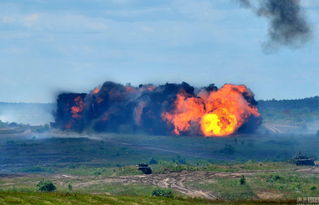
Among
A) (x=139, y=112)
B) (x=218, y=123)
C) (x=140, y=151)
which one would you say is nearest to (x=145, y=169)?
(x=140, y=151)

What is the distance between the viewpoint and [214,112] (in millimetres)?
175500

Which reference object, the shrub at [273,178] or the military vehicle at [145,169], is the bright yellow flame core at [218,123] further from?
the shrub at [273,178]

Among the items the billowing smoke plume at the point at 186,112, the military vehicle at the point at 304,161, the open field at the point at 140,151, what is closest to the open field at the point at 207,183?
the military vehicle at the point at 304,161

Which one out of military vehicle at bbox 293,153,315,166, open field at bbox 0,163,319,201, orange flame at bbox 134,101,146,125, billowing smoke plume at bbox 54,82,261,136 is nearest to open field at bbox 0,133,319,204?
open field at bbox 0,163,319,201

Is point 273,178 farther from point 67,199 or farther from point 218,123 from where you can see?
point 218,123

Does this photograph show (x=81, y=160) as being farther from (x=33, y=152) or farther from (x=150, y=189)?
(x=150, y=189)

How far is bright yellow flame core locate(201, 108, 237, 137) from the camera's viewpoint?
175125 mm

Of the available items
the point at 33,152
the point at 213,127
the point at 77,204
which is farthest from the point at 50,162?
the point at 77,204

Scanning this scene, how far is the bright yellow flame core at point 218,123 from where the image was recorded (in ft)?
575

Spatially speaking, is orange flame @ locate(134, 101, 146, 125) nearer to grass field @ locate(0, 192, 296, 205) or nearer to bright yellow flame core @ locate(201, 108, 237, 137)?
bright yellow flame core @ locate(201, 108, 237, 137)

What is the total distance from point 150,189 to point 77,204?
136ft

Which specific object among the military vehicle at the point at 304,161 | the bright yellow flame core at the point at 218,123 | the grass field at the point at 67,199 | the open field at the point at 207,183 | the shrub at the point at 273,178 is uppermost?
the bright yellow flame core at the point at 218,123

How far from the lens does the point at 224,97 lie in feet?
587

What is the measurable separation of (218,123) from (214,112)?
3.85 m
